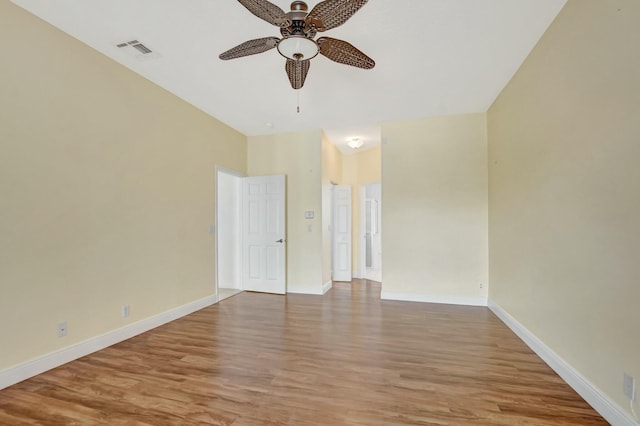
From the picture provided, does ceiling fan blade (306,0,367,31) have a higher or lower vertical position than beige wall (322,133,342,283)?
higher

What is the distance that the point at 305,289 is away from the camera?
16.7ft

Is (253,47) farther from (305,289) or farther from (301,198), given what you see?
(305,289)

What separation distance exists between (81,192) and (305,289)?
353 cm

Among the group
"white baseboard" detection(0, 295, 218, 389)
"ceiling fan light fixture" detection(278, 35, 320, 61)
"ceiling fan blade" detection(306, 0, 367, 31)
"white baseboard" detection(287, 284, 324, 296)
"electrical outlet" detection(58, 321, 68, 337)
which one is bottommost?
"white baseboard" detection(287, 284, 324, 296)

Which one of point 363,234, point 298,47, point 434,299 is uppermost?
point 298,47

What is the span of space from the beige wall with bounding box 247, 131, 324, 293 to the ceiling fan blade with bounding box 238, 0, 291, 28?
3.18 m

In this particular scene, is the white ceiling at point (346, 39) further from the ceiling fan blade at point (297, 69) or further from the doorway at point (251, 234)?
the doorway at point (251, 234)

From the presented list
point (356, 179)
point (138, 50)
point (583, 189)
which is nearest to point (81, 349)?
point (138, 50)

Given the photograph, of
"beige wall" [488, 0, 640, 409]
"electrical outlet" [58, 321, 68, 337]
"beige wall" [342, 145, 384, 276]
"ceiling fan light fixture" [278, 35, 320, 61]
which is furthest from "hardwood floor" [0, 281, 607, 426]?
"beige wall" [342, 145, 384, 276]

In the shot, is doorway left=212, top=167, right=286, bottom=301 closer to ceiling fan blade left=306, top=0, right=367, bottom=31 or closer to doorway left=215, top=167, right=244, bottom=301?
doorway left=215, top=167, right=244, bottom=301

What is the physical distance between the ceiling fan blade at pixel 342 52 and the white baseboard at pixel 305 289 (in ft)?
12.4

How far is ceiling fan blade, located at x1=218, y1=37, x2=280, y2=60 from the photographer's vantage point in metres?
2.05

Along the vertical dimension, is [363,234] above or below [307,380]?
above

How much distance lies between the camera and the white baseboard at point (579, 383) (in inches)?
67.2
